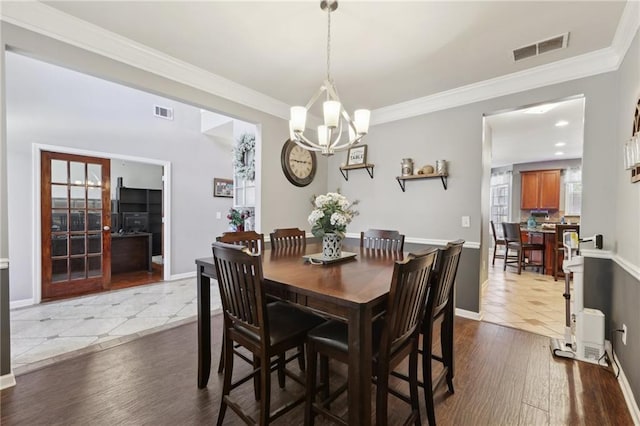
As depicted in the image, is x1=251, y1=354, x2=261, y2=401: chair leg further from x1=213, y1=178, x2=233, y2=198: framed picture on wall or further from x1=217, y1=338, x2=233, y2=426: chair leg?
x1=213, y1=178, x2=233, y2=198: framed picture on wall

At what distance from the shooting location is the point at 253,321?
1436 millimetres

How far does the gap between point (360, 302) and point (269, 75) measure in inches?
103

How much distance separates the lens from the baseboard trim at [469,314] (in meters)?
3.15

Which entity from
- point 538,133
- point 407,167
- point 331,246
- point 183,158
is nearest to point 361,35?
point 331,246

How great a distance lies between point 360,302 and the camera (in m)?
1.18

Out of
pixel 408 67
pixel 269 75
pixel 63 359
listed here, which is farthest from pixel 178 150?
pixel 408 67

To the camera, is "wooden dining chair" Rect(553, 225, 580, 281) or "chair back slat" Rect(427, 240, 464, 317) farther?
"wooden dining chair" Rect(553, 225, 580, 281)

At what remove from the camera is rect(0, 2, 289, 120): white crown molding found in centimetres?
193

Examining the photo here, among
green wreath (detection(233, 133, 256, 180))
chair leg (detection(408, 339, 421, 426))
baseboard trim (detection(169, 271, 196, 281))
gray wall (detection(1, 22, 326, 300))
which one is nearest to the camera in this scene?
chair leg (detection(408, 339, 421, 426))

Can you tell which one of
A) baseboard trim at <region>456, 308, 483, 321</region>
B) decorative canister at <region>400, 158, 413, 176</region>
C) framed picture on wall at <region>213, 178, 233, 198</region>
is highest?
decorative canister at <region>400, 158, 413, 176</region>

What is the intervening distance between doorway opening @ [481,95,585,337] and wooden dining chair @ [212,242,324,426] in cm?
268

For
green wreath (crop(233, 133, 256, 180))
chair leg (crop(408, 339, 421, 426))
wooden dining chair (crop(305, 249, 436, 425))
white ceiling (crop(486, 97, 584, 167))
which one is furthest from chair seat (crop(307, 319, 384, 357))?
green wreath (crop(233, 133, 256, 180))

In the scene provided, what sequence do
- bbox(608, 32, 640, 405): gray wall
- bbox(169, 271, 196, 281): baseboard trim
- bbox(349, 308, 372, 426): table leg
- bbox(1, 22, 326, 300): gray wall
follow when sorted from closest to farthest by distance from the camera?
bbox(349, 308, 372, 426): table leg
bbox(608, 32, 640, 405): gray wall
bbox(1, 22, 326, 300): gray wall
bbox(169, 271, 196, 281): baseboard trim

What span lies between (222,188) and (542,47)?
5.18m
